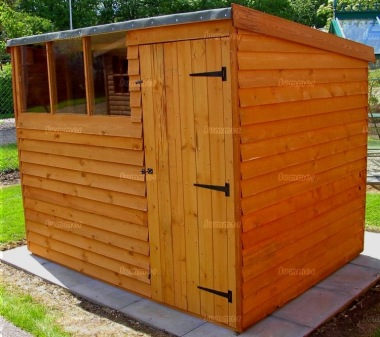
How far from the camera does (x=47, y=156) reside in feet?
19.7

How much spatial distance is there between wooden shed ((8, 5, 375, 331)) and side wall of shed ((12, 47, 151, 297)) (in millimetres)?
20

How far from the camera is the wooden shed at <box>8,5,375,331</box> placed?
428 centimetres

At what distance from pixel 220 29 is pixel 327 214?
96.8 inches

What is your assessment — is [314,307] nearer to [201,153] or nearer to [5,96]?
[201,153]

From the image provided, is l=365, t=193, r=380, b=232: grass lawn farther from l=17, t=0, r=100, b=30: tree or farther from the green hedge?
l=17, t=0, r=100, b=30: tree

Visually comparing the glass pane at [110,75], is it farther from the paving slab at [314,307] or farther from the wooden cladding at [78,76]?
the paving slab at [314,307]

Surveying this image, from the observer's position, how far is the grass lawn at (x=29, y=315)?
14.9 ft

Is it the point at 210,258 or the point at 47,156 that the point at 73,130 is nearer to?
the point at 47,156

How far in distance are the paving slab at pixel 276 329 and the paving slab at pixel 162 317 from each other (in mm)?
470

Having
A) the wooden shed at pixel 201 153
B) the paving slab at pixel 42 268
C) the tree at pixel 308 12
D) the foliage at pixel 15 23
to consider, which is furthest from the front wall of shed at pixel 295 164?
the tree at pixel 308 12

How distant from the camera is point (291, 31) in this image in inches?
182

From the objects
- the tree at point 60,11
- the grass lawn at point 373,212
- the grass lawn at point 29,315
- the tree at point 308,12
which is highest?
the tree at point 308,12

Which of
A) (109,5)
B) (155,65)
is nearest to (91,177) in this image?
(155,65)

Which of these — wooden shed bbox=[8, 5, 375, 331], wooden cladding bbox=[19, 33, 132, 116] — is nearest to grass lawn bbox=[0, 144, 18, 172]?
wooden shed bbox=[8, 5, 375, 331]
